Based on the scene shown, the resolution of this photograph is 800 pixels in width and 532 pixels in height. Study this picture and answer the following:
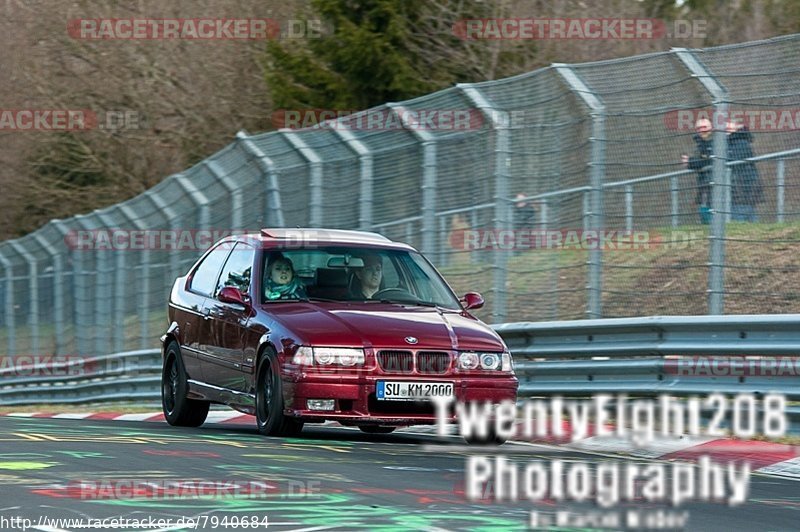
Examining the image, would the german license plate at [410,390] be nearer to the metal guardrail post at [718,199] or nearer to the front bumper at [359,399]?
the front bumper at [359,399]

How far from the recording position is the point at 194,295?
13.6 m

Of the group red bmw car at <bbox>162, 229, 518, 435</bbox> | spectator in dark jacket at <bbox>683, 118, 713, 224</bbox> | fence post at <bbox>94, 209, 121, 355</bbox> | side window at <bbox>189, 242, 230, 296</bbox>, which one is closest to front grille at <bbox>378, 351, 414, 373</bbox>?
red bmw car at <bbox>162, 229, 518, 435</bbox>

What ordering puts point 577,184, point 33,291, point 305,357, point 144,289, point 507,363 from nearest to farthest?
point 305,357 → point 507,363 → point 577,184 → point 144,289 → point 33,291

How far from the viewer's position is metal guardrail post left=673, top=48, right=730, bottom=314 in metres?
12.3

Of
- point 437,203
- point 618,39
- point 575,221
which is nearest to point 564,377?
point 575,221

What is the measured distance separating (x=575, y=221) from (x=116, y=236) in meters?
10.1

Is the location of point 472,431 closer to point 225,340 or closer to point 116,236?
point 225,340

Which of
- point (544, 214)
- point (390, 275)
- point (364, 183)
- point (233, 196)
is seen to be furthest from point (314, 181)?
point (390, 275)

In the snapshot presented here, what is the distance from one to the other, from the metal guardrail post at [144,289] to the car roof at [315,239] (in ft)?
29.1

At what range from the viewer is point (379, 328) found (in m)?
11.3

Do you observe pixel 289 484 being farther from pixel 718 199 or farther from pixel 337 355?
pixel 718 199

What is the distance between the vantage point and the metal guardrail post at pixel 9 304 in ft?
93.0

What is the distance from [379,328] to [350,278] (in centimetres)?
111

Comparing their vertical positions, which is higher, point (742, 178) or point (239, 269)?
point (742, 178)
